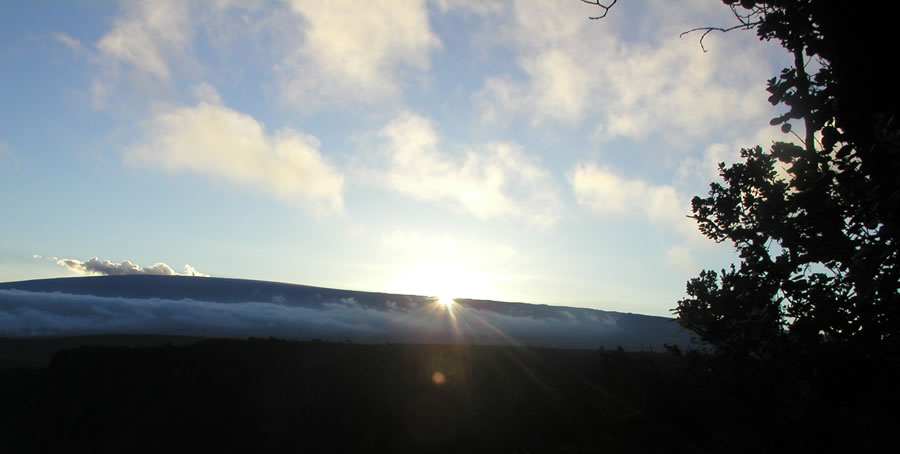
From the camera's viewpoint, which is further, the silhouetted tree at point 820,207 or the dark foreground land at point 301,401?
the dark foreground land at point 301,401

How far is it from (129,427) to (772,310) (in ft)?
88.6

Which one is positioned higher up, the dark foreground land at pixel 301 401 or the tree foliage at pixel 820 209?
the tree foliage at pixel 820 209

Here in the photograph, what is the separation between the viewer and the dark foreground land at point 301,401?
23.1 m

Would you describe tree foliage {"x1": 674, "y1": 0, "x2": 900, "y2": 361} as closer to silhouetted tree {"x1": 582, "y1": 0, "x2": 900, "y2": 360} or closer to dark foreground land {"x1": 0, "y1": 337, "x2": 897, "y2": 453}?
silhouetted tree {"x1": 582, "y1": 0, "x2": 900, "y2": 360}

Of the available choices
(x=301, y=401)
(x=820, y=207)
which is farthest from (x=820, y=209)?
(x=301, y=401)

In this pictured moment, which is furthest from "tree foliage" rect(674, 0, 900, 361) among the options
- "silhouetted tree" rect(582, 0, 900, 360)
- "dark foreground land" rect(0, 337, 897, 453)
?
"dark foreground land" rect(0, 337, 897, 453)

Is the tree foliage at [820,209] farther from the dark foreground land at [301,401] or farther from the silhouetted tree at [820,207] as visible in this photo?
the dark foreground land at [301,401]

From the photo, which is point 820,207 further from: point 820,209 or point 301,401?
point 301,401

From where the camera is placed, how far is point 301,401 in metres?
24.9

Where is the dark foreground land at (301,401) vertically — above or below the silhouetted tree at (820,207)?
below

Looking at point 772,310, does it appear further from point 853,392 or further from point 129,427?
point 129,427

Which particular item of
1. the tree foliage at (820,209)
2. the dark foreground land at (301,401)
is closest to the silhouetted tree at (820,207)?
the tree foliage at (820,209)

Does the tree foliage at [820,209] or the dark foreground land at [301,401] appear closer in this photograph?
the tree foliage at [820,209]

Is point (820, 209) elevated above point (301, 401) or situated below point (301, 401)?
above
